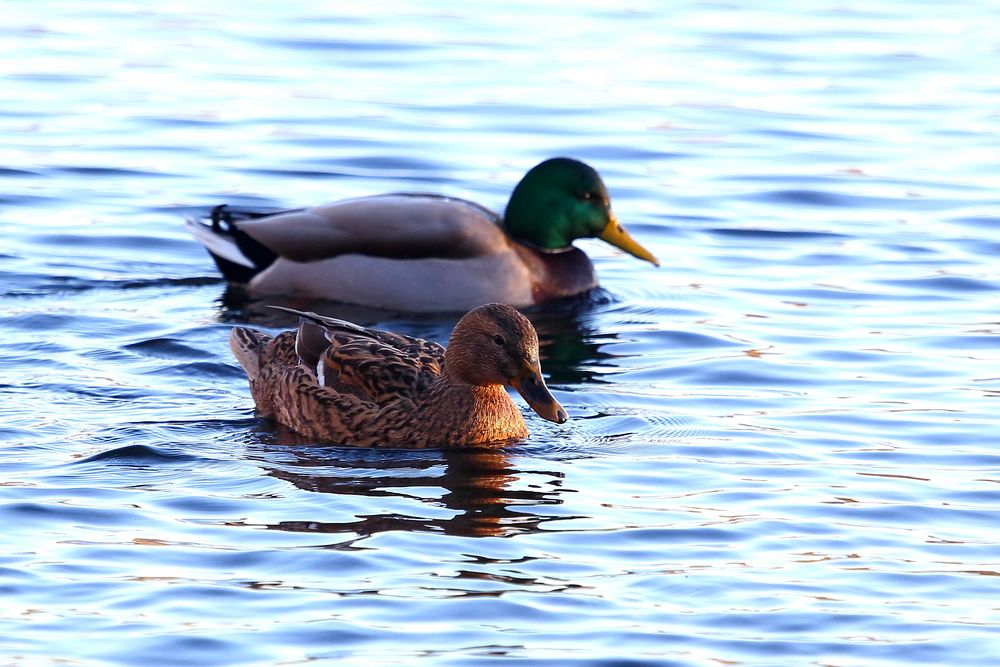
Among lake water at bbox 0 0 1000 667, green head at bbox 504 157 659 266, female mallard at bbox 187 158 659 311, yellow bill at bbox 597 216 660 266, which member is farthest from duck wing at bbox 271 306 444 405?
yellow bill at bbox 597 216 660 266

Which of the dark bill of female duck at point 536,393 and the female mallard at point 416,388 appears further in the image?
the female mallard at point 416,388

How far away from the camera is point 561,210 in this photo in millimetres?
12797

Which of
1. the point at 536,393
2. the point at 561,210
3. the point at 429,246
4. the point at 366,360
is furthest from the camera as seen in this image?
the point at 561,210

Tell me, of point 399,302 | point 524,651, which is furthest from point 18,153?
point 524,651

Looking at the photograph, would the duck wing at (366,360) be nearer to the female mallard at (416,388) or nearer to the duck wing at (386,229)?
the female mallard at (416,388)

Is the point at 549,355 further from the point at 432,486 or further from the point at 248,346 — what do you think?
the point at 432,486

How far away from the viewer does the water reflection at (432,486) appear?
7652 mm

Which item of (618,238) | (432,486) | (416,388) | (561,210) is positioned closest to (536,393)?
(416,388)

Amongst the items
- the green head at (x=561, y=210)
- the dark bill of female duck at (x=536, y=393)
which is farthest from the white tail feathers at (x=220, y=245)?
the dark bill of female duck at (x=536, y=393)

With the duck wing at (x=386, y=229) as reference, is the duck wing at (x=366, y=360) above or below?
below

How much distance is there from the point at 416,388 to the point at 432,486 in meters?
0.94

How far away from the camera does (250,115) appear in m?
17.3

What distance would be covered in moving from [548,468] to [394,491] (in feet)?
2.63

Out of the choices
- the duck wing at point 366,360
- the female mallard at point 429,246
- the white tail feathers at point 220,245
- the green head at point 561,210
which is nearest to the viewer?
the duck wing at point 366,360
